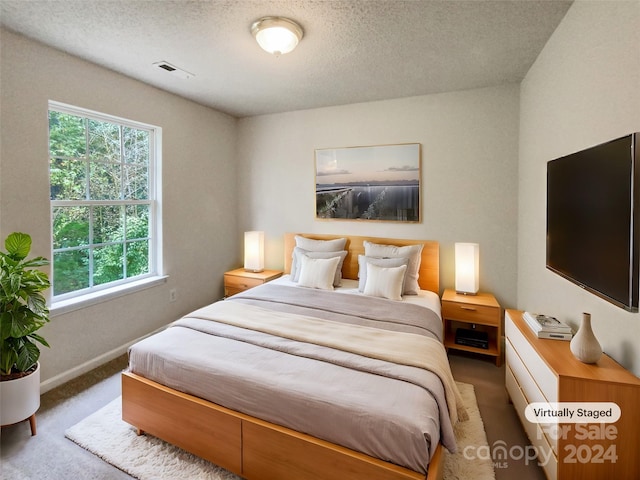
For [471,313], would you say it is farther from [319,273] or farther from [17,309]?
[17,309]

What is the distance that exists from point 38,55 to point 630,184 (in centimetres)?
360

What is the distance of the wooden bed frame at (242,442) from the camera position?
4.50 feet

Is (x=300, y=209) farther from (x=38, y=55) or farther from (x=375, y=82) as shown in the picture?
(x=38, y=55)

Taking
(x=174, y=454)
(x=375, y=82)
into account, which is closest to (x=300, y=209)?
(x=375, y=82)

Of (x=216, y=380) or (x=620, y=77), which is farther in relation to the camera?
(x=216, y=380)

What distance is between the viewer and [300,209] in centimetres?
411

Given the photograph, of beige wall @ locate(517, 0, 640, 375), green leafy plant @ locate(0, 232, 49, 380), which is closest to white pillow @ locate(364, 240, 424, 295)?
beige wall @ locate(517, 0, 640, 375)

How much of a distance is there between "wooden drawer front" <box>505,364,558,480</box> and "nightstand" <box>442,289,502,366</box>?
A: 627 mm

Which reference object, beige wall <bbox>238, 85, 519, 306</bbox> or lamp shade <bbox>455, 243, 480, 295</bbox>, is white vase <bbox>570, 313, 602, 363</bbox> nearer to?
→ lamp shade <bbox>455, 243, 480, 295</bbox>

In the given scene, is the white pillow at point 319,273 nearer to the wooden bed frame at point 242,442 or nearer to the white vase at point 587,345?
the wooden bed frame at point 242,442

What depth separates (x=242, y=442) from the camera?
1601mm

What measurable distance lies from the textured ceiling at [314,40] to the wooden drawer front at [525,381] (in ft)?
7.14

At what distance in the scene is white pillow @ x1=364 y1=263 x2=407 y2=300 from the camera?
2.92m

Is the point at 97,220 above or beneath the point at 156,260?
above
